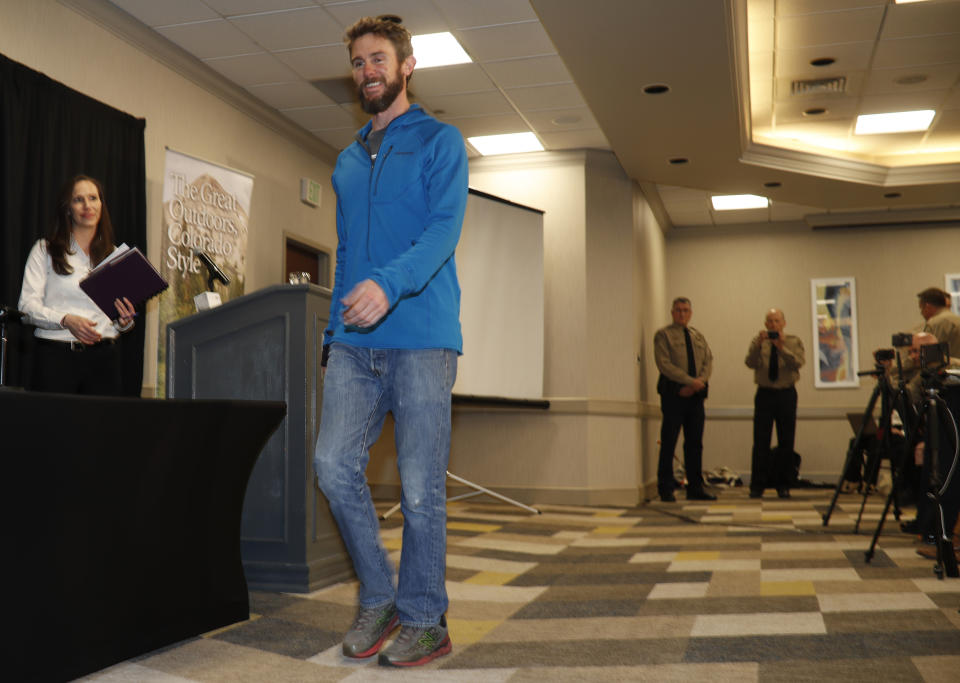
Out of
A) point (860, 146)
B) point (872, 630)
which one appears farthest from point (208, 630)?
point (860, 146)

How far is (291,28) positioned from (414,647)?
12.6ft

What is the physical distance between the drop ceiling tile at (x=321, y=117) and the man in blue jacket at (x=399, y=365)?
164 inches

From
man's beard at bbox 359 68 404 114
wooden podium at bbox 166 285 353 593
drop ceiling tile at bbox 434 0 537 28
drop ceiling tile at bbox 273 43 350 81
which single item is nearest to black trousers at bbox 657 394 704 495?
drop ceiling tile at bbox 434 0 537 28

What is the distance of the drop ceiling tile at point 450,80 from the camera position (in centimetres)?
535

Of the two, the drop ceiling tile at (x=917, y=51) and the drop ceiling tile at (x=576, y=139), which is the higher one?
the drop ceiling tile at (x=917, y=51)

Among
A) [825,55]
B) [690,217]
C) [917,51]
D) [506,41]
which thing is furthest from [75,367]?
[690,217]

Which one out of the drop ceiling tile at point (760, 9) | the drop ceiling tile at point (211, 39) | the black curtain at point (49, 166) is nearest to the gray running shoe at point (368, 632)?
the black curtain at point (49, 166)

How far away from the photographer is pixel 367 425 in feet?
6.41

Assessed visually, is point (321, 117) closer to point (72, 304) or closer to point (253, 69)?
point (253, 69)

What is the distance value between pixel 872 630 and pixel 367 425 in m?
1.40

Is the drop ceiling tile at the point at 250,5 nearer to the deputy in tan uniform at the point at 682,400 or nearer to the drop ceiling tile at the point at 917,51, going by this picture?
the drop ceiling tile at the point at 917,51

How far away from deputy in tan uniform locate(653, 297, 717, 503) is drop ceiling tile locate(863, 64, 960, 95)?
2.30 metres

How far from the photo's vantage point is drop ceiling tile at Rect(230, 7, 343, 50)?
4621 millimetres

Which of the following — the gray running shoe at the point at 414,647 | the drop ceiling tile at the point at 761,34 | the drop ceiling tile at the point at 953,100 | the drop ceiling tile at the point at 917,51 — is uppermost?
the drop ceiling tile at the point at 761,34
